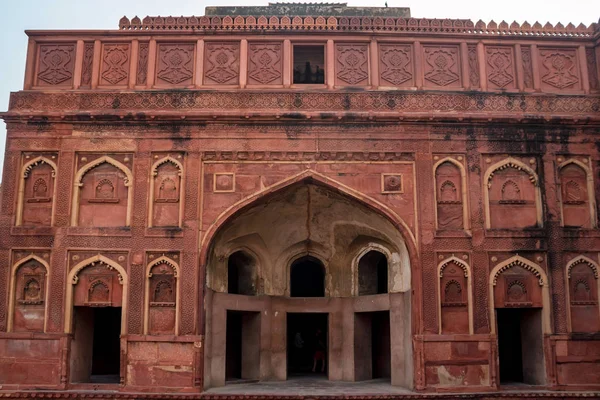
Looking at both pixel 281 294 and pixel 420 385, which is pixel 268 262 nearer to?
pixel 281 294

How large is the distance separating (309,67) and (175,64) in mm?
2698

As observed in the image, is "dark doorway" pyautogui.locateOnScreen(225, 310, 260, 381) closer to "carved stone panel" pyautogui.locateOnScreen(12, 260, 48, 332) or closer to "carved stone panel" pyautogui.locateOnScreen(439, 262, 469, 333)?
"carved stone panel" pyautogui.locateOnScreen(12, 260, 48, 332)

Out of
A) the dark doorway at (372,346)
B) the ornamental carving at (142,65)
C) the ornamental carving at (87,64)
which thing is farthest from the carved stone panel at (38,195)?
the dark doorway at (372,346)

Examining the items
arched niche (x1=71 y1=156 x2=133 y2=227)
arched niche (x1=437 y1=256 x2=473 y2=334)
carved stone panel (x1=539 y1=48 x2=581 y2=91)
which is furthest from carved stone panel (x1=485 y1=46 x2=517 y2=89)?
arched niche (x1=71 y1=156 x2=133 y2=227)

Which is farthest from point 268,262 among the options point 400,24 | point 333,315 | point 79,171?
point 400,24

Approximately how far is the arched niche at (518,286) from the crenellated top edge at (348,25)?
12.4ft

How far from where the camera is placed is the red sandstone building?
983 centimetres

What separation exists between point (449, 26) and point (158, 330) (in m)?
6.65

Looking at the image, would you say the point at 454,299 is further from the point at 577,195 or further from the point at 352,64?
the point at 352,64

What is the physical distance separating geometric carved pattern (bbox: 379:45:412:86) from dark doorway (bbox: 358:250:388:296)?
3.18 metres

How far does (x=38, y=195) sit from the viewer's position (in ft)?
33.7

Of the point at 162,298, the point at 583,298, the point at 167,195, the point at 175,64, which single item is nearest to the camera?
the point at 162,298

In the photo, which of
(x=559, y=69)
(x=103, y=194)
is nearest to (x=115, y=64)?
(x=103, y=194)

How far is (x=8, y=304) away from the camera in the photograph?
32.3 ft
